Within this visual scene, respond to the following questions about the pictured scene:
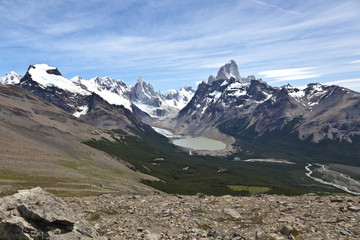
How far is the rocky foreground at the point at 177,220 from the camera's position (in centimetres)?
2817

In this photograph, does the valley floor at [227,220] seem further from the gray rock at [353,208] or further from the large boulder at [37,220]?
the large boulder at [37,220]

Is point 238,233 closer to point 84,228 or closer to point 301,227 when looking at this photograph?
point 301,227

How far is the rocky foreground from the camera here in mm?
28172

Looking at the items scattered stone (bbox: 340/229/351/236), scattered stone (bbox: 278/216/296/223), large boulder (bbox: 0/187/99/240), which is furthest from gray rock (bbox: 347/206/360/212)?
large boulder (bbox: 0/187/99/240)

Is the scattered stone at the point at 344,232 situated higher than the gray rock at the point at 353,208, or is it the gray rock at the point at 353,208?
the gray rock at the point at 353,208

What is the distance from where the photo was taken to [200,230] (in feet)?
117

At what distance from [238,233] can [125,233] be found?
14889 millimetres

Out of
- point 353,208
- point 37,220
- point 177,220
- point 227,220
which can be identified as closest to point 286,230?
point 227,220

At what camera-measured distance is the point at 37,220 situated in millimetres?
28125

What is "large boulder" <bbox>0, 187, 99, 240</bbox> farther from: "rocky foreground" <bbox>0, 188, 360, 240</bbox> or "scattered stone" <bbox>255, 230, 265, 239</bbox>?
"scattered stone" <bbox>255, 230, 265, 239</bbox>

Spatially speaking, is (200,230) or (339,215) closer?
(200,230)

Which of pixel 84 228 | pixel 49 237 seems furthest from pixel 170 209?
pixel 49 237

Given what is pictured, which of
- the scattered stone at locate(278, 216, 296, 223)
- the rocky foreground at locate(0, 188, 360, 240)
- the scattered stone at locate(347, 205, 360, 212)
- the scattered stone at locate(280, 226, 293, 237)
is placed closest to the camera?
the rocky foreground at locate(0, 188, 360, 240)

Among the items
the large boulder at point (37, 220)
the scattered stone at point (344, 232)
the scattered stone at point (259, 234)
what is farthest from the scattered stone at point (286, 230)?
the large boulder at point (37, 220)
